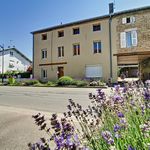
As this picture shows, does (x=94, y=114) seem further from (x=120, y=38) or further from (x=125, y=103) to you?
(x=120, y=38)

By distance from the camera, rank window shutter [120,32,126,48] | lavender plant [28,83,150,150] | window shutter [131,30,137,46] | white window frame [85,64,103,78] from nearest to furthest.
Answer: lavender plant [28,83,150,150] → window shutter [131,30,137,46] → window shutter [120,32,126,48] → white window frame [85,64,103,78]

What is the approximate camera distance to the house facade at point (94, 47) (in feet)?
86.8

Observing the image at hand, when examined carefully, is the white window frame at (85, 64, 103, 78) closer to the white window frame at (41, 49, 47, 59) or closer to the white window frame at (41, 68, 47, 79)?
the white window frame at (41, 68, 47, 79)

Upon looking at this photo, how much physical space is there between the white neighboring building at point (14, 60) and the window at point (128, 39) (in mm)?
32018

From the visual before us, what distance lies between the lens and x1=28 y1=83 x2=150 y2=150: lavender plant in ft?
7.02

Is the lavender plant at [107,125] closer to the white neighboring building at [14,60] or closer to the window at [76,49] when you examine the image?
the window at [76,49]

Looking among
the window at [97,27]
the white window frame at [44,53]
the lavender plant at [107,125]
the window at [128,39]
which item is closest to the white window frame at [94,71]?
the window at [128,39]

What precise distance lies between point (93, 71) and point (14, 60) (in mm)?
30601

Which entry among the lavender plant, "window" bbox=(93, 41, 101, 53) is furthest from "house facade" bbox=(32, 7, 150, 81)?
the lavender plant

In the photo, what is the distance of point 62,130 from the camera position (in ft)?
8.04

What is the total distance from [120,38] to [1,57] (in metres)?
31.7

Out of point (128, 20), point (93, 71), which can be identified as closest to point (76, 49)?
point (93, 71)

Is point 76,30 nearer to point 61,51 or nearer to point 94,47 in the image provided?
point 61,51

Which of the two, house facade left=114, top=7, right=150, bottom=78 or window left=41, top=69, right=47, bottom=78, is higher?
house facade left=114, top=7, right=150, bottom=78
